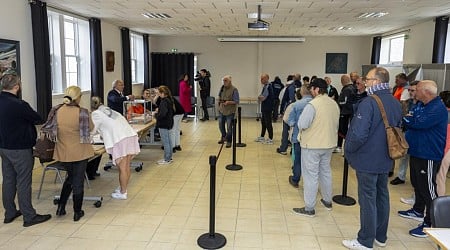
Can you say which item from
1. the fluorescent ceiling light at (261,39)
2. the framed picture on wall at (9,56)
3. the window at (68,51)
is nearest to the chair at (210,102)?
the fluorescent ceiling light at (261,39)

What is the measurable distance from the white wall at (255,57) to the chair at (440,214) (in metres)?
10.3

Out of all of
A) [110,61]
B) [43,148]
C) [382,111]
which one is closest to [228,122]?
[110,61]

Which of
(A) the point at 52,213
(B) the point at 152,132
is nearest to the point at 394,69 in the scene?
(B) the point at 152,132

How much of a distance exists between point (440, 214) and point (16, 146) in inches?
137

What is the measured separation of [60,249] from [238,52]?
9844 mm

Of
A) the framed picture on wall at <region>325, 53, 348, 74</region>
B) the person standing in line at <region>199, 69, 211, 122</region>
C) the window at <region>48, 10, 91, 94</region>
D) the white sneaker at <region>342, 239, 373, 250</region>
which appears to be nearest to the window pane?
the framed picture on wall at <region>325, 53, 348, 74</region>

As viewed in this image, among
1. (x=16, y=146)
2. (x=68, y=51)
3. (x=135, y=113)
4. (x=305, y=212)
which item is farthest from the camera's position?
(x=68, y=51)

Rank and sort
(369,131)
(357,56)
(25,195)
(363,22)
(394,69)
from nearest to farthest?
(369,131)
(25,195)
(363,22)
(394,69)
(357,56)

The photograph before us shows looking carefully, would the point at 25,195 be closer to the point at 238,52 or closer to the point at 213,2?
the point at 213,2

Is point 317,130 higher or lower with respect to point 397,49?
lower

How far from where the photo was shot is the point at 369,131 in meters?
2.78

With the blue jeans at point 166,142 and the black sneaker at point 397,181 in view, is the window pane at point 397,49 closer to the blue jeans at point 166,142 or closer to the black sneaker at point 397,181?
the black sneaker at point 397,181

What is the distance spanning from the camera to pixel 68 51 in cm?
738

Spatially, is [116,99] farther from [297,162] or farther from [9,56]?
[297,162]
